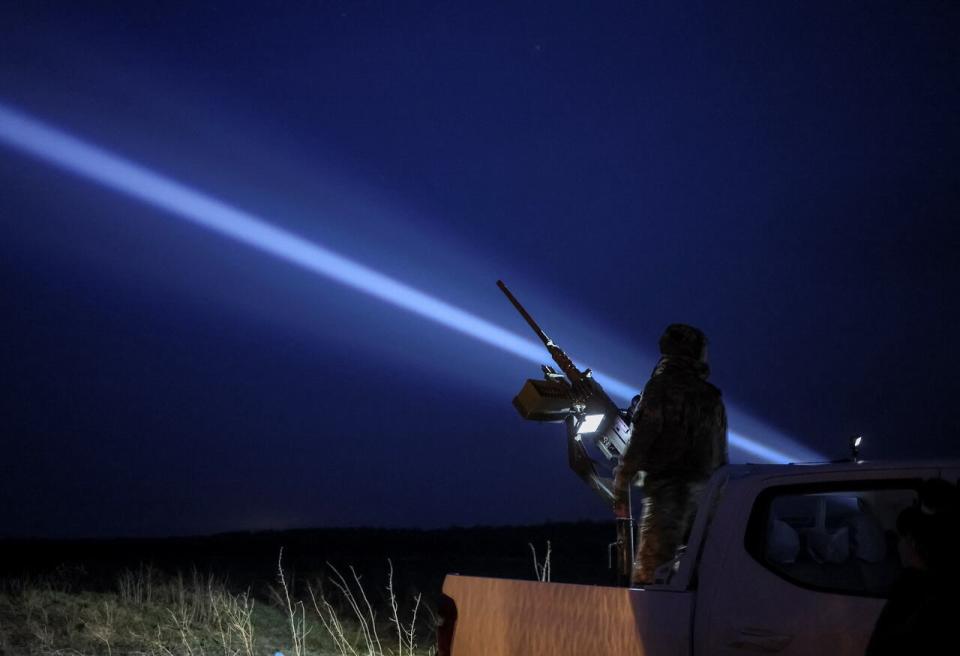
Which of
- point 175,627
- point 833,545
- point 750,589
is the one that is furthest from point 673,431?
point 175,627

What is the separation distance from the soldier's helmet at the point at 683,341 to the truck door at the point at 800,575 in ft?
5.61

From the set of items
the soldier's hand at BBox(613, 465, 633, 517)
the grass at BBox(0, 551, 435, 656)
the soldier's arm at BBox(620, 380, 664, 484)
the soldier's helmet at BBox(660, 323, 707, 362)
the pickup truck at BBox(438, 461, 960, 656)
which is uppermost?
the soldier's helmet at BBox(660, 323, 707, 362)

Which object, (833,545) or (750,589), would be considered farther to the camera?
(833,545)

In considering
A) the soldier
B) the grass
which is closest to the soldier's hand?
the soldier

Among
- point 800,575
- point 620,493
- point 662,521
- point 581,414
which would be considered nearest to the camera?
point 800,575

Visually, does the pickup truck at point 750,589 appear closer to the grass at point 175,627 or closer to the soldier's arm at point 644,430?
the soldier's arm at point 644,430

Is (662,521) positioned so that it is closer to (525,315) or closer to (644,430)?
(644,430)

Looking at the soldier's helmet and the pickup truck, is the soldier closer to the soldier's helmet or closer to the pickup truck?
the soldier's helmet

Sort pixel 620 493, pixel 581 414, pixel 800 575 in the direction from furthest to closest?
pixel 581 414
pixel 620 493
pixel 800 575

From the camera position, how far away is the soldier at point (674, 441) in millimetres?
5039

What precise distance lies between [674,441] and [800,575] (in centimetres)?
176

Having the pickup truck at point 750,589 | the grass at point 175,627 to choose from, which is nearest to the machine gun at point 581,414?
the pickup truck at point 750,589

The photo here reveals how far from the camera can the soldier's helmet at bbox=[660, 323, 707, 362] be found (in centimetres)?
528

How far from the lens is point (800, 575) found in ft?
11.0
